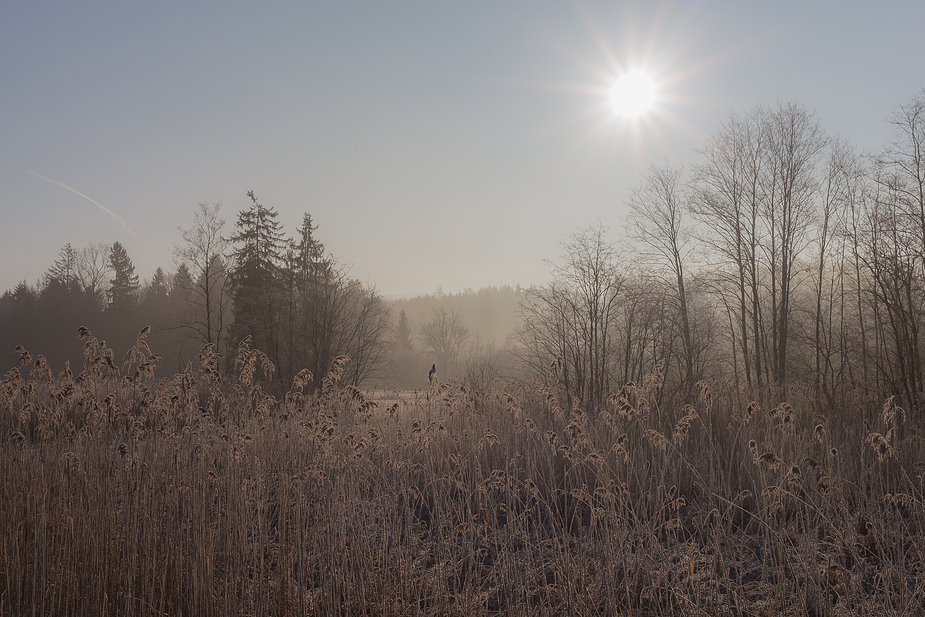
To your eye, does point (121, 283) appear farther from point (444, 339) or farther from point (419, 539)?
point (419, 539)

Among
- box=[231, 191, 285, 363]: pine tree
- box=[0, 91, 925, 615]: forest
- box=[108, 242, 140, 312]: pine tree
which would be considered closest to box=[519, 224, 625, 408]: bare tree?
box=[0, 91, 925, 615]: forest

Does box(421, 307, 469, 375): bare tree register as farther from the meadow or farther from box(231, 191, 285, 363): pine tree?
the meadow

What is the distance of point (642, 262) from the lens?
1941cm

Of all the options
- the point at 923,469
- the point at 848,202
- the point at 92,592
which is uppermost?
the point at 848,202

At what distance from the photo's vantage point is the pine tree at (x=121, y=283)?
1713 inches

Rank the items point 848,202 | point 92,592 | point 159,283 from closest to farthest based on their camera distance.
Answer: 1. point 92,592
2. point 848,202
3. point 159,283

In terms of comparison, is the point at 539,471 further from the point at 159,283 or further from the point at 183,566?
the point at 159,283

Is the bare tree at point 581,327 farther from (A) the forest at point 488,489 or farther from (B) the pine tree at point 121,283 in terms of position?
(B) the pine tree at point 121,283

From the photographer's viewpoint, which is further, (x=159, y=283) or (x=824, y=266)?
(x=159, y=283)

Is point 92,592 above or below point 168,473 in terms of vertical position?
below

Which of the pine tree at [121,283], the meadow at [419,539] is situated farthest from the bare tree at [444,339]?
the meadow at [419,539]

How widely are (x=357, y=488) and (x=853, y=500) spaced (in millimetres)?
4356

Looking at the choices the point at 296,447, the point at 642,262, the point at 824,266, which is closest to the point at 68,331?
the point at 642,262

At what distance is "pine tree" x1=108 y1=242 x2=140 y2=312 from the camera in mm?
43500
